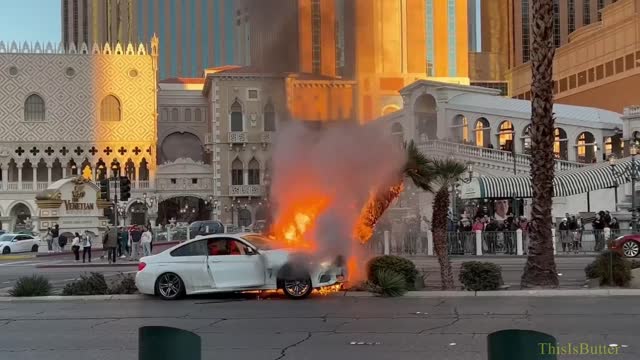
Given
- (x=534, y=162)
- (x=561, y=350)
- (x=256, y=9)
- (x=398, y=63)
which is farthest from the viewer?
(x=534, y=162)

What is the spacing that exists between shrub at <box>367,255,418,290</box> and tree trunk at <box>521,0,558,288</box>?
230 cm

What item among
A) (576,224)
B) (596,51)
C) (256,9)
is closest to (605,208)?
(576,224)

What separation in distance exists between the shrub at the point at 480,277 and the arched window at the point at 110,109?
68110mm

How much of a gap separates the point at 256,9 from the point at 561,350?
705 centimetres

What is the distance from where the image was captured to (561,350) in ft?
28.4

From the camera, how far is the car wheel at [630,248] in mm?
24281

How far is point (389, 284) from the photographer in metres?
14.4

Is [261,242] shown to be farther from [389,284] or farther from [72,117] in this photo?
[72,117]

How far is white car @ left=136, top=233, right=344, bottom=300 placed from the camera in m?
14.5

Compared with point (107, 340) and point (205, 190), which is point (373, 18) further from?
point (205, 190)

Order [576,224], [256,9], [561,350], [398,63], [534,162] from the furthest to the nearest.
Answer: [576,224]
[534,162]
[398,63]
[256,9]
[561,350]

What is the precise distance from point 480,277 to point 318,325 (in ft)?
16.0

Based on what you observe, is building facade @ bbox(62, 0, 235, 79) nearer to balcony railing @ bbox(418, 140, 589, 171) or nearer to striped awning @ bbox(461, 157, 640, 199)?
striped awning @ bbox(461, 157, 640, 199)

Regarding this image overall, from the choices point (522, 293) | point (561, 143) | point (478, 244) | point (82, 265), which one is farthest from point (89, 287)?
point (561, 143)
